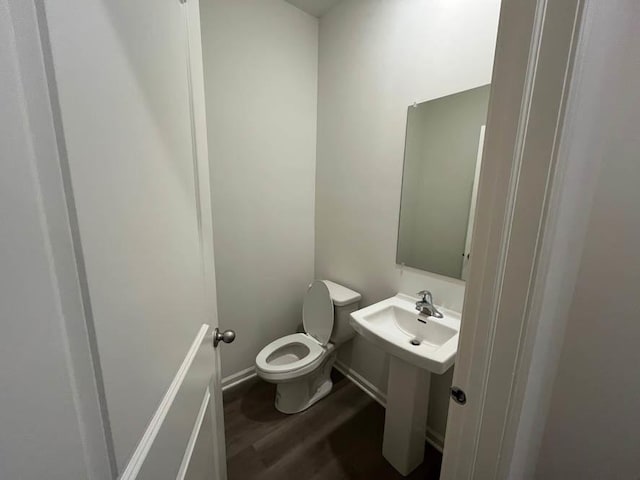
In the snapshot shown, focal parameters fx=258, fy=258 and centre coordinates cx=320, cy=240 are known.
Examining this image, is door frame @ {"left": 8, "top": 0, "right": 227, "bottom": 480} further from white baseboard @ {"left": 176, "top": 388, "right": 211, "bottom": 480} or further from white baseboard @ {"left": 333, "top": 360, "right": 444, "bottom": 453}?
white baseboard @ {"left": 333, "top": 360, "right": 444, "bottom": 453}

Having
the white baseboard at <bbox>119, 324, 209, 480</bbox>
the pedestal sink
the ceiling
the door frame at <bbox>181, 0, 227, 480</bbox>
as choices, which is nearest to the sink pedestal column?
the pedestal sink

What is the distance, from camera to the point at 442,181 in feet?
4.46

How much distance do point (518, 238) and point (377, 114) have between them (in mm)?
1260

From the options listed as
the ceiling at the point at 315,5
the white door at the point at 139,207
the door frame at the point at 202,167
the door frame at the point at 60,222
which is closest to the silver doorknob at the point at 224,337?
the door frame at the point at 202,167

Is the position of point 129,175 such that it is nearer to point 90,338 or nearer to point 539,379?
point 90,338

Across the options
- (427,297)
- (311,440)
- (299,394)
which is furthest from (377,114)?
(311,440)

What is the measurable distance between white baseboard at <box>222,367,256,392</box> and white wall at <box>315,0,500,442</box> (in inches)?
28.1

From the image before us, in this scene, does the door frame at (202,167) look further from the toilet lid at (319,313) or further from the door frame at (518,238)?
the toilet lid at (319,313)

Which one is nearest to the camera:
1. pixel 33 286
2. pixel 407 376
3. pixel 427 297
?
pixel 33 286

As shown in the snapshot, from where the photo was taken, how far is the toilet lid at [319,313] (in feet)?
5.80

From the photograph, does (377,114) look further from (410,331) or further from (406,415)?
(406,415)

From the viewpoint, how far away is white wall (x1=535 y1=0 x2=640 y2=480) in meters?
0.63

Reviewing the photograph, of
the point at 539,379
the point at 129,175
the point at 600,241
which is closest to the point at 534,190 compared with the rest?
the point at 600,241

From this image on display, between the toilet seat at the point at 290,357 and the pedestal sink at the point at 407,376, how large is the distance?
0.50m
